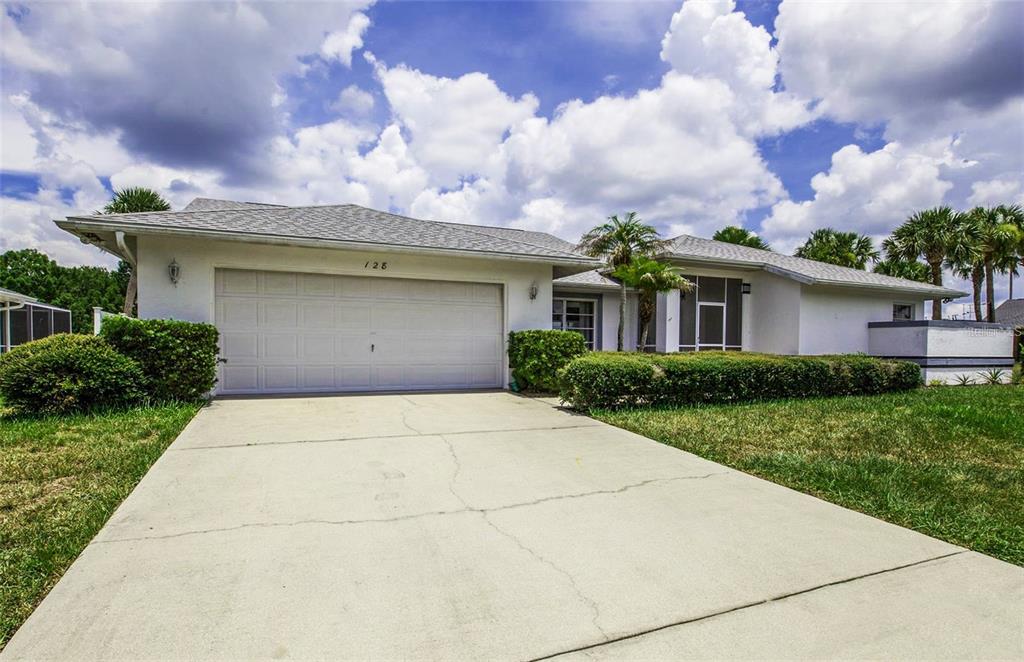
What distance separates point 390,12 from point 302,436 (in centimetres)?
773

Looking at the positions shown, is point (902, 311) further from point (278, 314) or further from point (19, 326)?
point (19, 326)

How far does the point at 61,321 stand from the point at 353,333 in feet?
61.7

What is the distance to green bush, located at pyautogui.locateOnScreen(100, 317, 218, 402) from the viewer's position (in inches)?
324

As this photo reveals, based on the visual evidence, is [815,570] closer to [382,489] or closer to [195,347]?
[382,489]

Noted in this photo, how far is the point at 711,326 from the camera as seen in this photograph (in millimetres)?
16641

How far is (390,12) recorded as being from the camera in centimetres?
960

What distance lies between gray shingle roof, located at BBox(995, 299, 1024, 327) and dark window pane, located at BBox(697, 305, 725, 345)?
1411 inches

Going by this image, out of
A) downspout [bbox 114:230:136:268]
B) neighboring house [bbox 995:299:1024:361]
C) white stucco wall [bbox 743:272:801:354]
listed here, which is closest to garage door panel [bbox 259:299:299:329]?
downspout [bbox 114:230:136:268]

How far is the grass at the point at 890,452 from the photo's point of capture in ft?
14.1

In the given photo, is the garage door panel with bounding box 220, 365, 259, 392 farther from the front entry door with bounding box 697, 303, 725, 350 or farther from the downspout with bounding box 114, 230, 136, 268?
the front entry door with bounding box 697, 303, 725, 350

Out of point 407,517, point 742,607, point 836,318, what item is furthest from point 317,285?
point 836,318

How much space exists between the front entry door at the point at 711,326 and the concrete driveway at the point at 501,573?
11613mm

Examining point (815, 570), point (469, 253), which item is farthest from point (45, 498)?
point (469, 253)

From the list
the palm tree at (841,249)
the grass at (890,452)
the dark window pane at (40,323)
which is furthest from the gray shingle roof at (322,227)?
the palm tree at (841,249)
